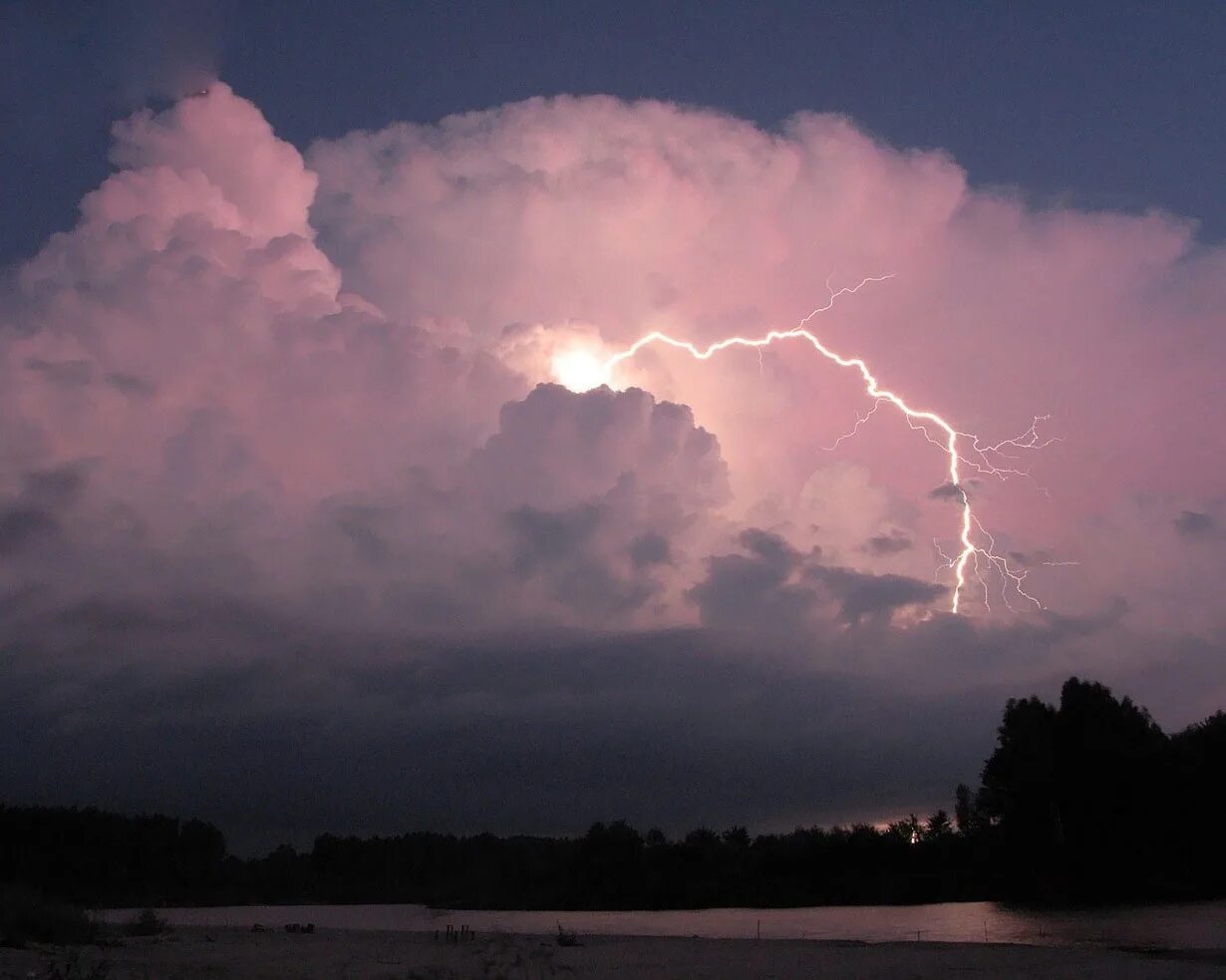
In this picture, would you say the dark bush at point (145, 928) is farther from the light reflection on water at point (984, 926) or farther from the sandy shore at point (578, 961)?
the light reflection on water at point (984, 926)

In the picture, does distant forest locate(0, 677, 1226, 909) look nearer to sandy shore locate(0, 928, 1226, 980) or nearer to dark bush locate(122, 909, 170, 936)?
dark bush locate(122, 909, 170, 936)

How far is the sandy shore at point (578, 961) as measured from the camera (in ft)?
87.2

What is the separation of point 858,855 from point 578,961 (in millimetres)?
74589

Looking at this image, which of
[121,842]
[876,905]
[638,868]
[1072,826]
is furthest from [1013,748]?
[121,842]

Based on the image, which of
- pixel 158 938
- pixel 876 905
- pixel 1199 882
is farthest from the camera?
pixel 876 905

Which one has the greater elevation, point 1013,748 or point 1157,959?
point 1013,748

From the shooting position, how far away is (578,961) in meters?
33.8

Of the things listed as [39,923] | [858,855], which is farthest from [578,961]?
[858,855]

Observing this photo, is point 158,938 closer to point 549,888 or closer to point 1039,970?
Answer: point 1039,970

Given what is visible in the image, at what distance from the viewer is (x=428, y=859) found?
16950 cm

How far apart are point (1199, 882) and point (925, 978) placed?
57.1 metres

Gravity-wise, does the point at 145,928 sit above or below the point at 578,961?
below

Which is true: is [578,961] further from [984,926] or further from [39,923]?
[984,926]

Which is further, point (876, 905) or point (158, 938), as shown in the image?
point (876, 905)
